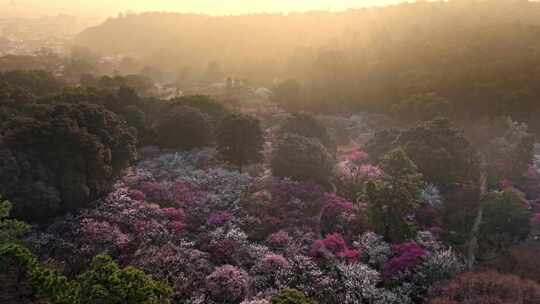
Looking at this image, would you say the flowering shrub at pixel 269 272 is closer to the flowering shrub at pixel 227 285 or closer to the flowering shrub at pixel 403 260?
the flowering shrub at pixel 227 285

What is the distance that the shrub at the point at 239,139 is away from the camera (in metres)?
34.8

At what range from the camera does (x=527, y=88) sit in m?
50.0

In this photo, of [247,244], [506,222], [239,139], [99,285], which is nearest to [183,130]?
[239,139]


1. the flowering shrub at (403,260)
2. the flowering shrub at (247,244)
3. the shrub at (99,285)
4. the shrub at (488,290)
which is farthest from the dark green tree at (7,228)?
the shrub at (488,290)

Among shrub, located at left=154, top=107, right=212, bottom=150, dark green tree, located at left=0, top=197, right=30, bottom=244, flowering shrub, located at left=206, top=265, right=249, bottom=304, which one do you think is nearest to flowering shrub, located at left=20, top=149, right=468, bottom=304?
flowering shrub, located at left=206, top=265, right=249, bottom=304

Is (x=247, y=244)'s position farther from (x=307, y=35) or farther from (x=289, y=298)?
(x=307, y=35)

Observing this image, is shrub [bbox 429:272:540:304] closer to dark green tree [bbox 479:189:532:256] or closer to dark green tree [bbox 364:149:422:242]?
dark green tree [bbox 364:149:422:242]

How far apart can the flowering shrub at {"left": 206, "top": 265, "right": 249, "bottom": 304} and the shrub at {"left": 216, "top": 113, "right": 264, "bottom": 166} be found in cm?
1522

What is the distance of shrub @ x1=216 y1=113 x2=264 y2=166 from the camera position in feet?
114

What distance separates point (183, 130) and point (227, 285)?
21.6m

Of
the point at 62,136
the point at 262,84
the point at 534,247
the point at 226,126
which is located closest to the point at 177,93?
the point at 262,84

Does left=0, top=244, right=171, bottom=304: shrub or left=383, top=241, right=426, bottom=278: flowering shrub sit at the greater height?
left=0, top=244, right=171, bottom=304: shrub

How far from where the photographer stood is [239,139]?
34656 millimetres

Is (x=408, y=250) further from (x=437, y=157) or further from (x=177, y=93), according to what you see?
(x=177, y=93)
